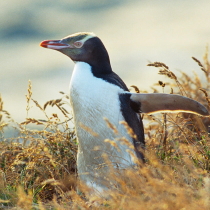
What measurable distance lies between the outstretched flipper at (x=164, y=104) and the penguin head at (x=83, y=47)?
0.46 metres

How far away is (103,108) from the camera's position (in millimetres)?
3809

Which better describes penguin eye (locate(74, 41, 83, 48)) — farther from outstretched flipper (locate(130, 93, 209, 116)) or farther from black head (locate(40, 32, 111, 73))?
outstretched flipper (locate(130, 93, 209, 116))

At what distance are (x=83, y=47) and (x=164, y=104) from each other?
2.76 feet

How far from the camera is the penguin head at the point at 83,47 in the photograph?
404 centimetres

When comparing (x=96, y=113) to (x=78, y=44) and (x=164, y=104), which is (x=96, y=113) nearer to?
(x=164, y=104)

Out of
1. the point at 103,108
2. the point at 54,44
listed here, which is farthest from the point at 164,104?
the point at 54,44

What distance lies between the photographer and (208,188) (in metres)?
2.32

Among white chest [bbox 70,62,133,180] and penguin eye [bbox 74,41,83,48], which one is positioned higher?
penguin eye [bbox 74,41,83,48]

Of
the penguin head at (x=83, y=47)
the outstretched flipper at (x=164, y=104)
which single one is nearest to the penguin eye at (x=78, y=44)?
the penguin head at (x=83, y=47)

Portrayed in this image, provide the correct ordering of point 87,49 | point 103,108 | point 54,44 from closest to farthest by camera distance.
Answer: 1. point 103,108
2. point 87,49
3. point 54,44

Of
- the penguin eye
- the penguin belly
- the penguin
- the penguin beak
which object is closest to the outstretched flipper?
the penguin

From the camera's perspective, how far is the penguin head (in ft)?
13.3

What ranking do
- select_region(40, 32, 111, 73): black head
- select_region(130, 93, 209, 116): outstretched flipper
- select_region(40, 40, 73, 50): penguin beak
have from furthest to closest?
1. select_region(40, 40, 73, 50): penguin beak
2. select_region(40, 32, 111, 73): black head
3. select_region(130, 93, 209, 116): outstretched flipper

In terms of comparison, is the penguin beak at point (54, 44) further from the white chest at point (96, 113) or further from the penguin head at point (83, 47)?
the white chest at point (96, 113)
